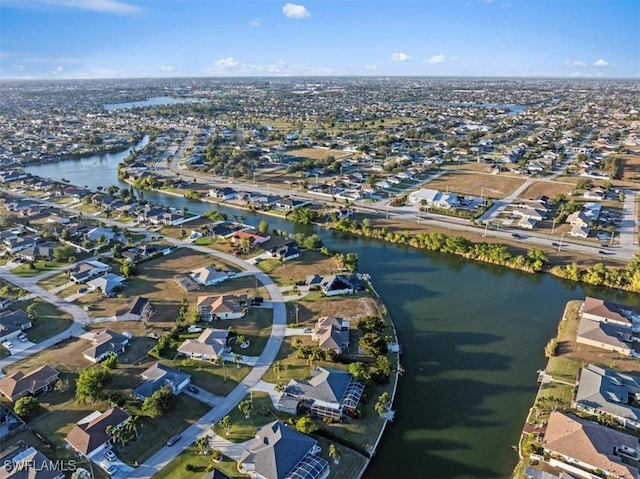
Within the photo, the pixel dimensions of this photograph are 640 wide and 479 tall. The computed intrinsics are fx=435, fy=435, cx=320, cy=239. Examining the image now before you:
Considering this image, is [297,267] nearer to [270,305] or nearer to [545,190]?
[270,305]

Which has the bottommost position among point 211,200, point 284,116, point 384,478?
point 384,478

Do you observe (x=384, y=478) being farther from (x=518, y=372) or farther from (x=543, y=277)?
(x=543, y=277)

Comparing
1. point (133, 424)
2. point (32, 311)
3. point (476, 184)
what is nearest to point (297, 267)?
point (133, 424)

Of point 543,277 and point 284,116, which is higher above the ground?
Answer: point 284,116

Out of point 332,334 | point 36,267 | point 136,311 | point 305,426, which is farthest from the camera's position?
point 36,267

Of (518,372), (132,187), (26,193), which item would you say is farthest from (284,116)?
(518,372)

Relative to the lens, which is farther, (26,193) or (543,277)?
(26,193)

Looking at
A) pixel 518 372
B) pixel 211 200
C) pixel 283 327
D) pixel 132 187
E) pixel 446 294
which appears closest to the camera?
pixel 518 372
